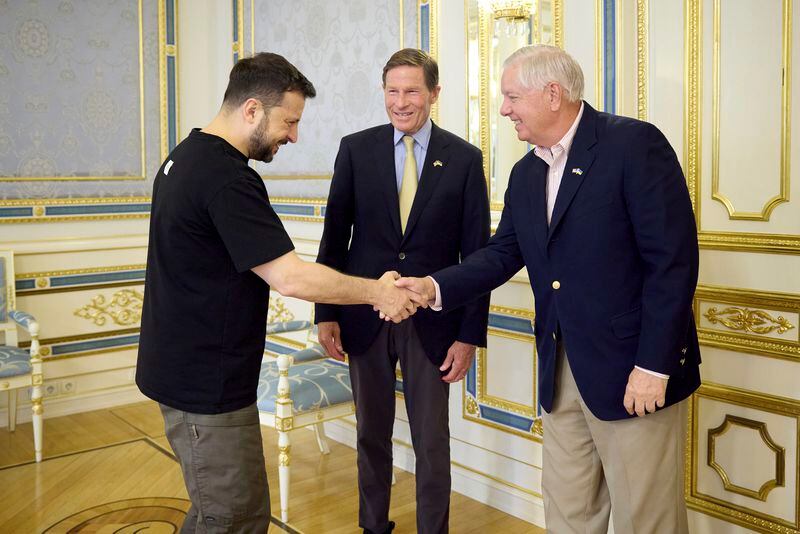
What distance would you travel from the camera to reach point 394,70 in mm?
2816

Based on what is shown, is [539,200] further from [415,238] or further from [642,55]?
[642,55]

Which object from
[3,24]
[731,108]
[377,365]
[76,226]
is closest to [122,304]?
[76,226]

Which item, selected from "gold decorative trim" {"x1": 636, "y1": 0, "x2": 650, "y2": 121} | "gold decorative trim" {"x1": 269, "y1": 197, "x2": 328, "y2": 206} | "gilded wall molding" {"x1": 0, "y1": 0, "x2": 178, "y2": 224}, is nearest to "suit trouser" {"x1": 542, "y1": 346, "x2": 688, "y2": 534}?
"gold decorative trim" {"x1": 636, "y1": 0, "x2": 650, "y2": 121}

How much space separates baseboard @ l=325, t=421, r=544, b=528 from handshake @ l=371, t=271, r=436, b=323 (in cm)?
119

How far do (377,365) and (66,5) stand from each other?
10.7ft

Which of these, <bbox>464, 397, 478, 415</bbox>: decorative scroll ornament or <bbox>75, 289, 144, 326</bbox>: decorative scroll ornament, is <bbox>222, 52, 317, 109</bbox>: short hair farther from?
<bbox>75, 289, 144, 326</bbox>: decorative scroll ornament

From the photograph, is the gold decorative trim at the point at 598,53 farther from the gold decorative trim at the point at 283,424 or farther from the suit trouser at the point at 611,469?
the gold decorative trim at the point at 283,424

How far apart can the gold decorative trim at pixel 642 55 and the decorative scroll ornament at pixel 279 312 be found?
256 centimetres

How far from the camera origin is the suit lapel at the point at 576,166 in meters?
2.13

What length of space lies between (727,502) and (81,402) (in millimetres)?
3760

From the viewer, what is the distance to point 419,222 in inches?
112

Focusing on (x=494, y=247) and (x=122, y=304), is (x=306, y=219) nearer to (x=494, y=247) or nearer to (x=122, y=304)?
(x=122, y=304)

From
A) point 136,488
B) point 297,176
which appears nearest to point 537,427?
point 136,488

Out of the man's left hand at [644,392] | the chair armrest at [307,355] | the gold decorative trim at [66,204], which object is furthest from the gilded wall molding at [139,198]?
the man's left hand at [644,392]
